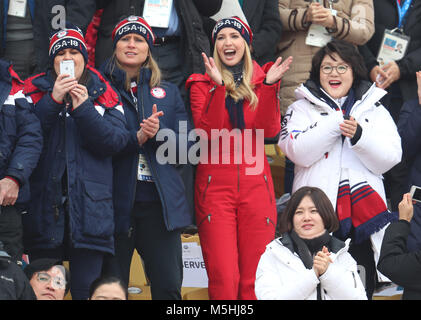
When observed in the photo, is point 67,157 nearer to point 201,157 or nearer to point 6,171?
point 6,171

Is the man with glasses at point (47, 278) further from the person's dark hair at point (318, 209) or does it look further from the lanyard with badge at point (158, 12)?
the lanyard with badge at point (158, 12)

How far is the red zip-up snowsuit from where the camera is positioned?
555cm

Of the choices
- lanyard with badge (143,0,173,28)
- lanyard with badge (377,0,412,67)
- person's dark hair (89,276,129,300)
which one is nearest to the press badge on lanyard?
lanyard with badge (143,0,173,28)

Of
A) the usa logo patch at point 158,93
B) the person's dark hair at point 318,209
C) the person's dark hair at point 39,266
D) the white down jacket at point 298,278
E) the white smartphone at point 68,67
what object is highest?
the white smartphone at point 68,67

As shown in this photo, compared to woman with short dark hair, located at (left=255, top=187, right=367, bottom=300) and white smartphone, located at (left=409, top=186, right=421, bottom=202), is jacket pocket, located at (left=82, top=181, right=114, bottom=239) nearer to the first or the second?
woman with short dark hair, located at (left=255, top=187, right=367, bottom=300)

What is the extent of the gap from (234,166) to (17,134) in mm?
1428

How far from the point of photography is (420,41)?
7.19 metres

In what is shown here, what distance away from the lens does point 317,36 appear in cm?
701

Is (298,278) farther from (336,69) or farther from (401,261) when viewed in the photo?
(336,69)

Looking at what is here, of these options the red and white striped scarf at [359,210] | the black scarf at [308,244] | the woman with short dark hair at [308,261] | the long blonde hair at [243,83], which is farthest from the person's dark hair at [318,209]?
the long blonde hair at [243,83]

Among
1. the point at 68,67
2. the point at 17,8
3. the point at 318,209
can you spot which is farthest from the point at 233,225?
the point at 17,8

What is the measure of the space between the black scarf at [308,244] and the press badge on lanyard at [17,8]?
283 centimetres

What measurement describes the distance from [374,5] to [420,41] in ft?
1.90

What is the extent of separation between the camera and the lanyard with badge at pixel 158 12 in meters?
6.38
